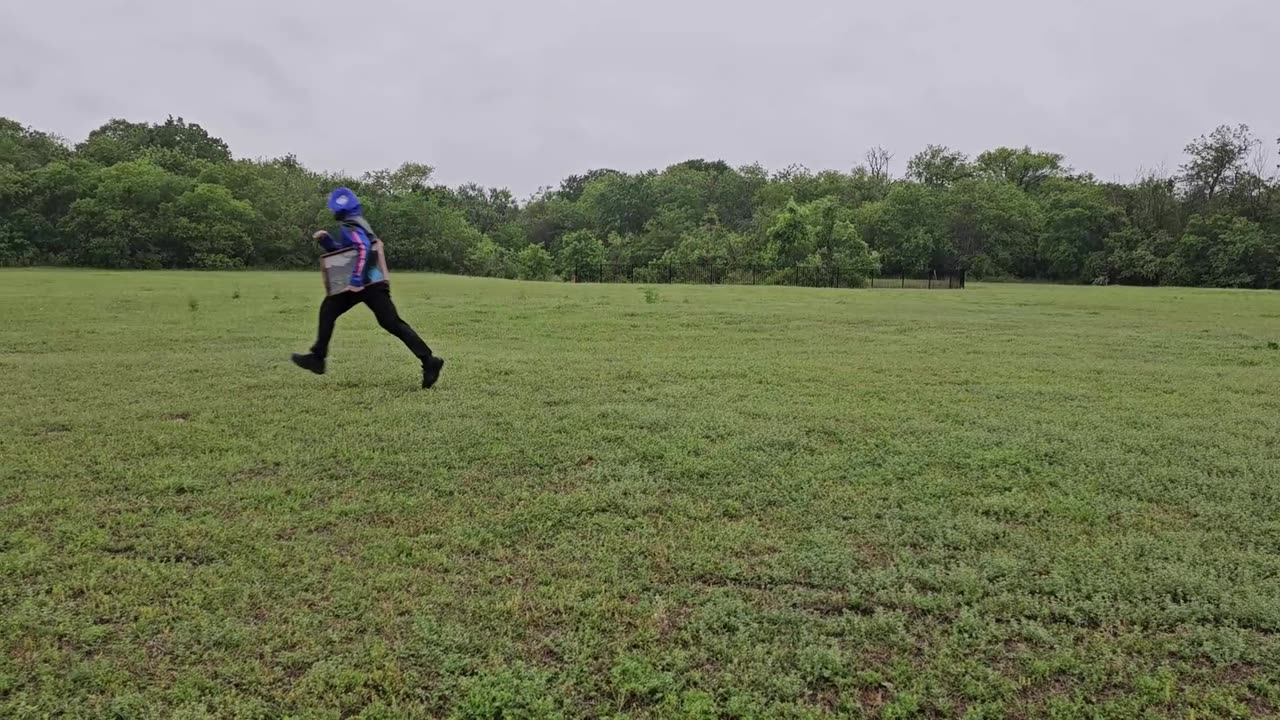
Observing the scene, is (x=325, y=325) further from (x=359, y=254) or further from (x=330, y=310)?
(x=359, y=254)

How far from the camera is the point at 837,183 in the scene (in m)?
62.4

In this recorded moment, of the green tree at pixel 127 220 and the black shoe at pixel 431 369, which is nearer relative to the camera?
the black shoe at pixel 431 369

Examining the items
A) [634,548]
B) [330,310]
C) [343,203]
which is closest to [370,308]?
[330,310]

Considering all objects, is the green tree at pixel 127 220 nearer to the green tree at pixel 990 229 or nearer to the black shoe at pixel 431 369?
the black shoe at pixel 431 369

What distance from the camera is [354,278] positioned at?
535cm

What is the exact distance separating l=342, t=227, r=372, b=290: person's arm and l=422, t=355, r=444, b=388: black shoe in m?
0.85

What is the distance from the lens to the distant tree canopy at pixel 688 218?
40062 mm

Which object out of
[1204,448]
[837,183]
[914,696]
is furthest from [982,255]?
[914,696]

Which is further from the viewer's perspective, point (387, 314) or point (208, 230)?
point (208, 230)

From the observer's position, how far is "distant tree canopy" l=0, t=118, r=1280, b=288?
40.1 m

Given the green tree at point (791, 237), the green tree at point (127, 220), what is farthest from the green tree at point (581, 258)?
the green tree at point (127, 220)

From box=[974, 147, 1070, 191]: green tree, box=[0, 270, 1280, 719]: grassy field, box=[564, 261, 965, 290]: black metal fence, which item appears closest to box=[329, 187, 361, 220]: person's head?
box=[0, 270, 1280, 719]: grassy field

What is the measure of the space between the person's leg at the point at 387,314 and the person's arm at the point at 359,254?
0.10 metres

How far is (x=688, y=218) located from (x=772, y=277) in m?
20.4
